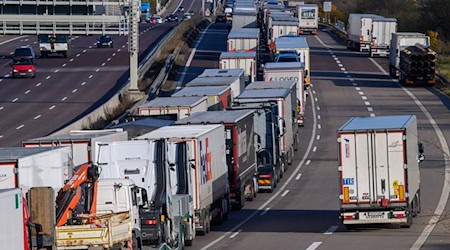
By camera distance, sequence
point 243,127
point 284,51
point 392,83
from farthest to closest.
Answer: point 392,83 < point 284,51 < point 243,127

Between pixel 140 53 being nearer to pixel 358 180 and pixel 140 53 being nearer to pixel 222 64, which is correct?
pixel 222 64

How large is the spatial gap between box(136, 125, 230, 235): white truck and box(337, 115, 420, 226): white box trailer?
3462mm

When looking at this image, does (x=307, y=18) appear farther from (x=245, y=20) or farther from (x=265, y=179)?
(x=265, y=179)

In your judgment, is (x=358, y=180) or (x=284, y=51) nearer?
(x=358, y=180)

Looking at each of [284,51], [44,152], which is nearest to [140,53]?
[284,51]

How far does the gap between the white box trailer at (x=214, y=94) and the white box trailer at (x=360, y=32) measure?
41.3 meters

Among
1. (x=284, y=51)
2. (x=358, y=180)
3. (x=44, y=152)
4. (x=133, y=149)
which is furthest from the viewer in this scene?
(x=284, y=51)

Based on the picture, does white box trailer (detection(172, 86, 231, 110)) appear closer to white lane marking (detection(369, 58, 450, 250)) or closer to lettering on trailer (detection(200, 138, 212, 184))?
white lane marking (detection(369, 58, 450, 250))

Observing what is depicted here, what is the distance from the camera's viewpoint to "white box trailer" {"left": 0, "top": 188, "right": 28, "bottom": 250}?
61.0 ft

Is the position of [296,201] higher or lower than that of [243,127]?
lower

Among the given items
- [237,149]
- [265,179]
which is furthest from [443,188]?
[237,149]

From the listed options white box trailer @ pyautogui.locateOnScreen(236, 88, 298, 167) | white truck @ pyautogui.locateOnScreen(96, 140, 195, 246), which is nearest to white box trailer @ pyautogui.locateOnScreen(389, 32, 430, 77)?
white box trailer @ pyautogui.locateOnScreen(236, 88, 298, 167)

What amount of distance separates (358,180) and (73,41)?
82475 millimetres

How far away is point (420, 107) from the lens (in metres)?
63.4
